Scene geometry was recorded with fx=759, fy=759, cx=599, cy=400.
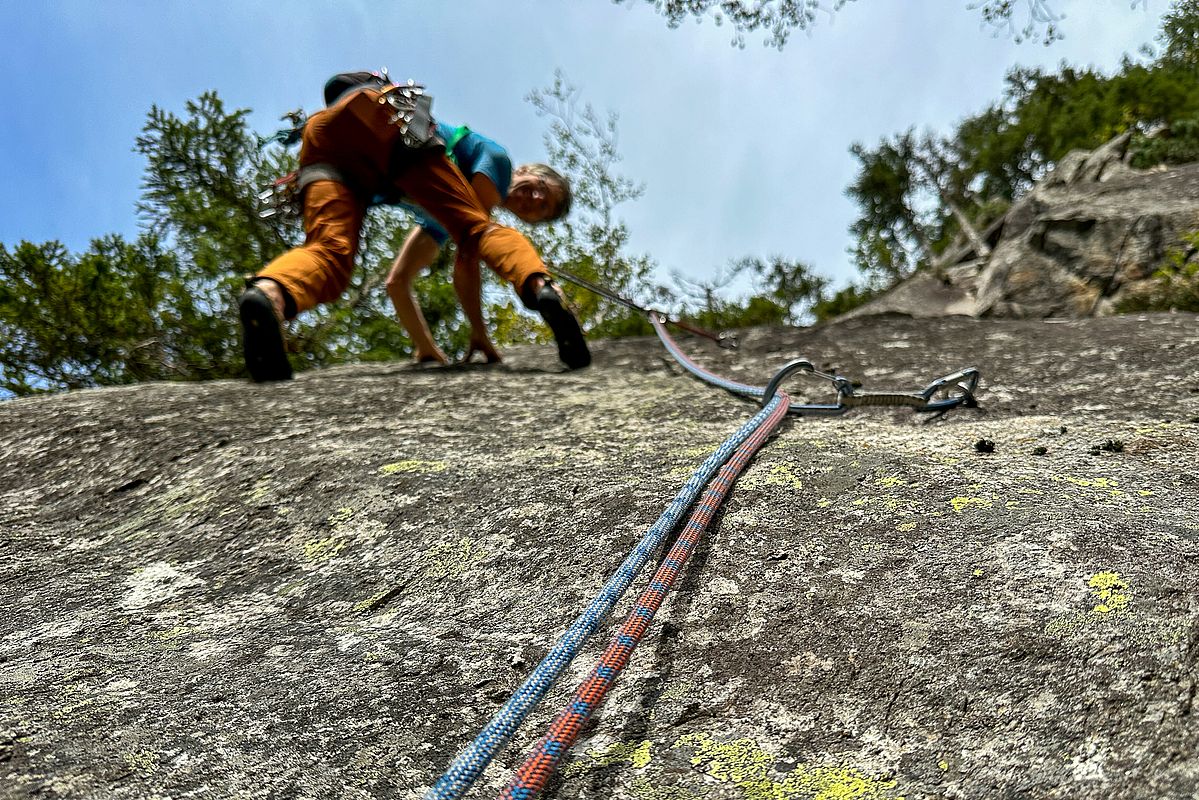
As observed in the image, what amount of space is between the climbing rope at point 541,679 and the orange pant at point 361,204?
2.08m

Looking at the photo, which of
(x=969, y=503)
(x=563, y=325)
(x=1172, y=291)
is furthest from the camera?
(x=1172, y=291)

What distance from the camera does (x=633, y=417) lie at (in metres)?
2.34

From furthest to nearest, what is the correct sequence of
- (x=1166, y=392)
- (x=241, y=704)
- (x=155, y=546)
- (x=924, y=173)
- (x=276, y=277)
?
(x=924, y=173) → (x=276, y=277) → (x=1166, y=392) → (x=155, y=546) → (x=241, y=704)

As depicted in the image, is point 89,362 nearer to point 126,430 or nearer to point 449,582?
point 126,430

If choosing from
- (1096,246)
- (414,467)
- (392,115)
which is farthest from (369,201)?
(1096,246)

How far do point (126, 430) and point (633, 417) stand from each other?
157cm

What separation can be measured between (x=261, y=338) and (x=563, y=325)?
118cm

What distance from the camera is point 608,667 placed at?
3.43 ft

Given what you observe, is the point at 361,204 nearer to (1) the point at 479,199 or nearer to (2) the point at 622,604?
(1) the point at 479,199

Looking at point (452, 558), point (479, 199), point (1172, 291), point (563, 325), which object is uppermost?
point (479, 199)

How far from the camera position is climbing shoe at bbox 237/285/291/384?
281 cm

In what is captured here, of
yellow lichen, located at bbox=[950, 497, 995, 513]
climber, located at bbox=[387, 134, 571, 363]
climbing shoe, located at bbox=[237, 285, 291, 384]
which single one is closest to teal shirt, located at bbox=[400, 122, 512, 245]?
climber, located at bbox=[387, 134, 571, 363]

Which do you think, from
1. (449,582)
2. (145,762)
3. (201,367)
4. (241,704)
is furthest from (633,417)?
(201,367)

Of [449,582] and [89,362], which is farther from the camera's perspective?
[89,362]
